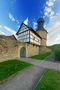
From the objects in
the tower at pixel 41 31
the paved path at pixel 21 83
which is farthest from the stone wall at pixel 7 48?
the tower at pixel 41 31

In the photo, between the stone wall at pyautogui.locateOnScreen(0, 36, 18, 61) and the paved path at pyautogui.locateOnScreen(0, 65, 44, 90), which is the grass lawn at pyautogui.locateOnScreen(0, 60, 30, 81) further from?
the stone wall at pyautogui.locateOnScreen(0, 36, 18, 61)

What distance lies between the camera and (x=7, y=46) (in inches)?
586

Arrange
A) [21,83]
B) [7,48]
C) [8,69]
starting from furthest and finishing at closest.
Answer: [7,48], [8,69], [21,83]

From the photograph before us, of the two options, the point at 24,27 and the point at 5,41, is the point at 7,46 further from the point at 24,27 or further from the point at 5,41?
the point at 24,27

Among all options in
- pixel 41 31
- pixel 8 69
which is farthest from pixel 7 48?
pixel 41 31

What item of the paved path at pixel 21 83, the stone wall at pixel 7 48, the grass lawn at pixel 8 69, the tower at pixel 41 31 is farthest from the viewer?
the tower at pixel 41 31

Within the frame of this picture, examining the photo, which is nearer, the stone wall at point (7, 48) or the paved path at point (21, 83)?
the paved path at point (21, 83)

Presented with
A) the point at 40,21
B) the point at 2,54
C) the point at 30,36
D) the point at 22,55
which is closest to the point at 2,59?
the point at 2,54

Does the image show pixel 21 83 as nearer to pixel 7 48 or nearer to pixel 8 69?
pixel 8 69

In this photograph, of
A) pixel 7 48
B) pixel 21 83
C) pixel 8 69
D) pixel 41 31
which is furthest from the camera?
pixel 41 31

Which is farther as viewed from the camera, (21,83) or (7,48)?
Result: (7,48)

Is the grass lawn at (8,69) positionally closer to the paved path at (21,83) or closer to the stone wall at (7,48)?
the paved path at (21,83)

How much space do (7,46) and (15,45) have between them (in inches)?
93.8

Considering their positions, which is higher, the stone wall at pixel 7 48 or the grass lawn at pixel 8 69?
the stone wall at pixel 7 48
